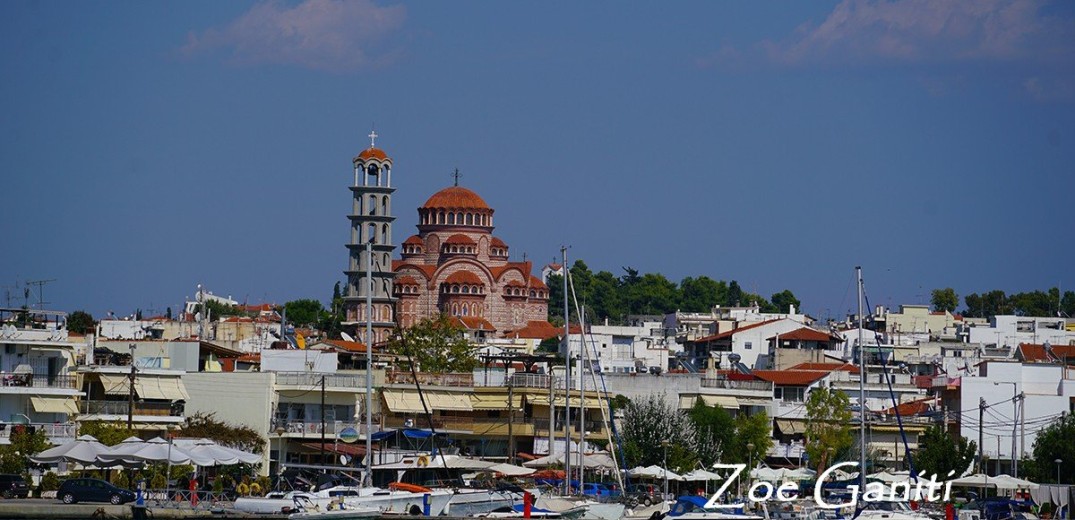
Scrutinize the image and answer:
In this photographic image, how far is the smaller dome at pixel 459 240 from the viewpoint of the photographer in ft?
495

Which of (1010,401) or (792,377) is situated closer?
(1010,401)

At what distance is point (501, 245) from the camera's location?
511 feet

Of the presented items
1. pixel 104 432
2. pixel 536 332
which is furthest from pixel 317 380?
pixel 536 332

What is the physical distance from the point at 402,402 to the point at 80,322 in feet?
124

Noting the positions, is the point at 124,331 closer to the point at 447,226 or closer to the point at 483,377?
the point at 483,377

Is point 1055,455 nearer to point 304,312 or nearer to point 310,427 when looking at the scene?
point 310,427

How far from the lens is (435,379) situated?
68.2 meters

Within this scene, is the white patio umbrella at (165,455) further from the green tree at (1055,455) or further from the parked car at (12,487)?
the green tree at (1055,455)

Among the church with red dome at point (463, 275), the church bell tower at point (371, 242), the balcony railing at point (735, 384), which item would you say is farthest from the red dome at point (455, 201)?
the balcony railing at point (735, 384)

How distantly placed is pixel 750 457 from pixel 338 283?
113 meters

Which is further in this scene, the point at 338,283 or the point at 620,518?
the point at 338,283

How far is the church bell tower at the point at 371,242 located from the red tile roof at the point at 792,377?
48.2 meters

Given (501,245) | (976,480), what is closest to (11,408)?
(976,480)

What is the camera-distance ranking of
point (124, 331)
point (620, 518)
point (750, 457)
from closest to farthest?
point (620, 518) → point (750, 457) → point (124, 331)
